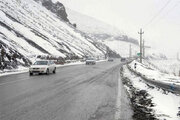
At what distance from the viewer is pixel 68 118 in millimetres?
6742

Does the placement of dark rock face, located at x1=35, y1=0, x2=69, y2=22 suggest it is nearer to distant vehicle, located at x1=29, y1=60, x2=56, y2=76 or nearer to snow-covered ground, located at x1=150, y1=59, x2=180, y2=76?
snow-covered ground, located at x1=150, y1=59, x2=180, y2=76

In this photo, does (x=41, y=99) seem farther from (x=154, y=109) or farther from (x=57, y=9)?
(x=57, y=9)

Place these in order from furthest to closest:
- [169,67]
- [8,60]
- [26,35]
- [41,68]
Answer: [169,67], [26,35], [8,60], [41,68]

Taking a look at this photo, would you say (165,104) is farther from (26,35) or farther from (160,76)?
(26,35)

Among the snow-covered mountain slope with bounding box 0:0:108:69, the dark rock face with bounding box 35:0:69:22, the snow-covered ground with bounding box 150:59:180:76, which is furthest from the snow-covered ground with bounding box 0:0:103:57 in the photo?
the snow-covered ground with bounding box 150:59:180:76

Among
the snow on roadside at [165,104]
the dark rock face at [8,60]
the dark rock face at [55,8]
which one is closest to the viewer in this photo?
the snow on roadside at [165,104]

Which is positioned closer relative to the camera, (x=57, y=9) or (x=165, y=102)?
(x=165, y=102)

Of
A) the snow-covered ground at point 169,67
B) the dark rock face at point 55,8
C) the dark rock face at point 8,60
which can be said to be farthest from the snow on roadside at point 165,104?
the dark rock face at point 55,8

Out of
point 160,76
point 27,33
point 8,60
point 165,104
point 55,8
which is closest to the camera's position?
point 165,104

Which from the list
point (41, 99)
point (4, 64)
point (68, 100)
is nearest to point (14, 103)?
point (41, 99)

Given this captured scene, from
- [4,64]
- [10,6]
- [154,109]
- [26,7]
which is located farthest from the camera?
[26,7]

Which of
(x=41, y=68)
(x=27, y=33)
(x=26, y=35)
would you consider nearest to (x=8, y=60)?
(x=41, y=68)

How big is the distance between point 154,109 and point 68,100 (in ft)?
10.4

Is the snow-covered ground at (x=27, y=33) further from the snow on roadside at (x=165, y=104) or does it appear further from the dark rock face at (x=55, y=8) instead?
the snow on roadside at (x=165, y=104)
